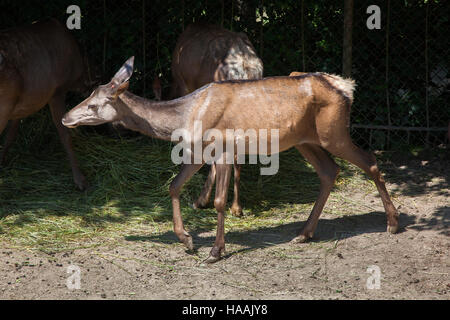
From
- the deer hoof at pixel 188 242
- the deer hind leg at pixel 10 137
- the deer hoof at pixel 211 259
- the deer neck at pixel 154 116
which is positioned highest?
the deer neck at pixel 154 116

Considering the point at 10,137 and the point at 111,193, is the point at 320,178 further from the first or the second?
the point at 10,137

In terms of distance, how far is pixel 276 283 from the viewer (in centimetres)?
521

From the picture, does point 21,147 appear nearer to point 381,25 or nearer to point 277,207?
point 277,207

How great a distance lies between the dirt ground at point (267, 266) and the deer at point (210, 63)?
746mm

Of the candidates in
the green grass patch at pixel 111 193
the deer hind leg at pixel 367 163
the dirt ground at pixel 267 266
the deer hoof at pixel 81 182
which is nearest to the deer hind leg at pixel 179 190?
the dirt ground at pixel 267 266

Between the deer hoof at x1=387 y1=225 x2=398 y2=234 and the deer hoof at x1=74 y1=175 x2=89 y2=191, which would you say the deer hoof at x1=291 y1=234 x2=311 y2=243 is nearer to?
the deer hoof at x1=387 y1=225 x2=398 y2=234

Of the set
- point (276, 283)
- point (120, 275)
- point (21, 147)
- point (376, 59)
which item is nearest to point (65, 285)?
point (120, 275)

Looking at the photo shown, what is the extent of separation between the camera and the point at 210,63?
7164 millimetres

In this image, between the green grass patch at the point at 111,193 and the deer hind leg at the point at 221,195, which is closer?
the deer hind leg at the point at 221,195

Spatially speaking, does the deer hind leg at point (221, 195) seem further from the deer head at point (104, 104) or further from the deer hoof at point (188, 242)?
the deer head at point (104, 104)

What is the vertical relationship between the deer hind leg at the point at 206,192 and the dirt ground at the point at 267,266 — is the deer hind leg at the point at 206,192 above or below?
above

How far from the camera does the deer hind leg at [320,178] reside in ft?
20.4

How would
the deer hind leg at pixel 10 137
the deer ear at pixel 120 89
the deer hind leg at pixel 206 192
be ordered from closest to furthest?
the deer ear at pixel 120 89
the deer hind leg at pixel 206 192
the deer hind leg at pixel 10 137

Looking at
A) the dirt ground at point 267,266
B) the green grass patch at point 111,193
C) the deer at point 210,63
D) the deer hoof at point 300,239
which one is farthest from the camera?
the deer at point 210,63
